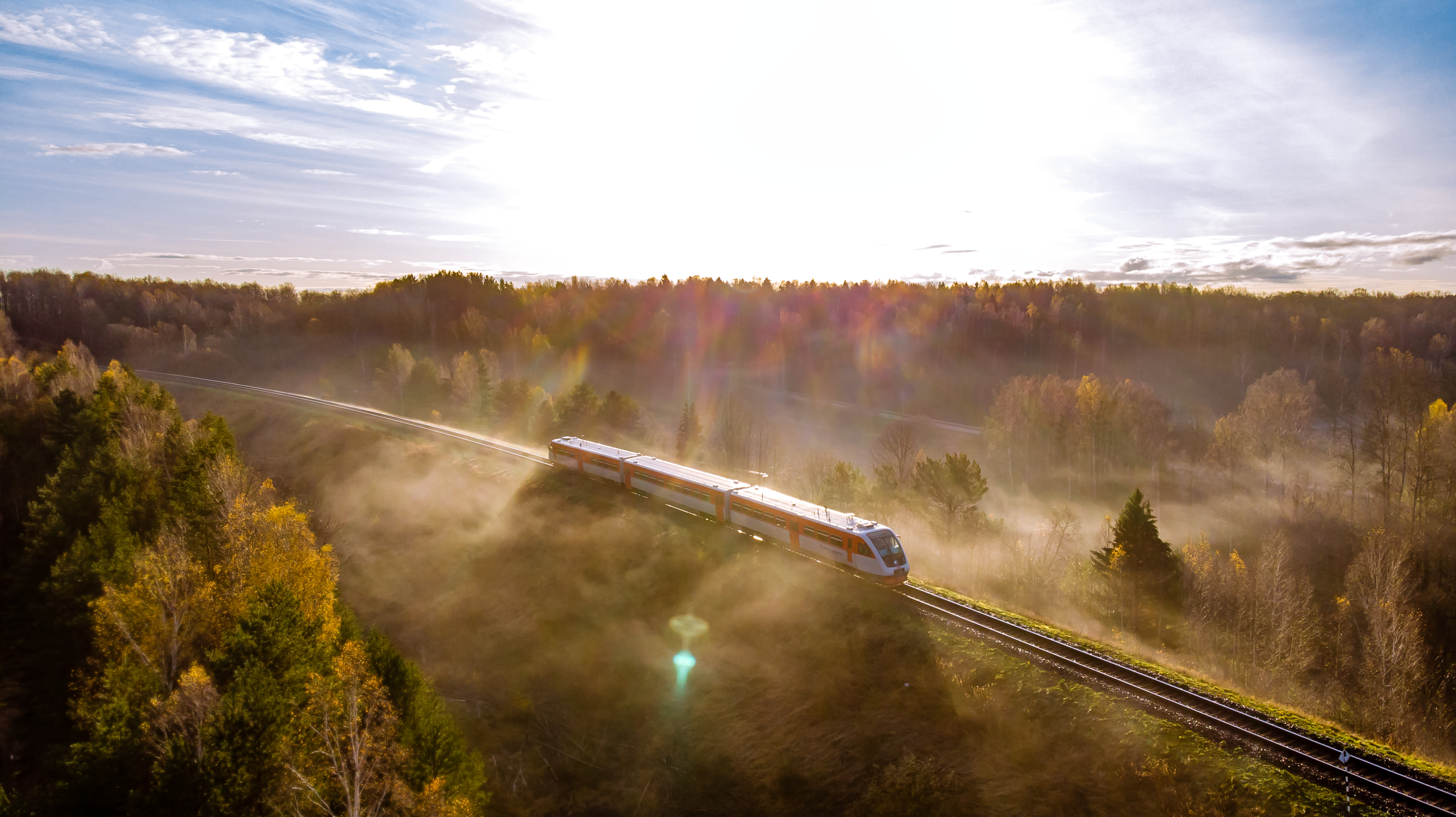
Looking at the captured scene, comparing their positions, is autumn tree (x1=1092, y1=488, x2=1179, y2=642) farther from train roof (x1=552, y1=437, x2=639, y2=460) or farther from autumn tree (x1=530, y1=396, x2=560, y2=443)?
autumn tree (x1=530, y1=396, x2=560, y2=443)

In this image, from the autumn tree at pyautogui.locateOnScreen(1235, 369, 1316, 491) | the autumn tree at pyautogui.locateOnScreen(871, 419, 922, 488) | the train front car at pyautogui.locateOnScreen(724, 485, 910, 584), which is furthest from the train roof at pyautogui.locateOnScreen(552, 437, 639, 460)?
the autumn tree at pyautogui.locateOnScreen(1235, 369, 1316, 491)

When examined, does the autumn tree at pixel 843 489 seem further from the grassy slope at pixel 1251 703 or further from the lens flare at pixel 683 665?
the lens flare at pixel 683 665

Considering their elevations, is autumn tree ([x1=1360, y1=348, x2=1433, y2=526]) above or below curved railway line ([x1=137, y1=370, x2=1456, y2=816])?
above

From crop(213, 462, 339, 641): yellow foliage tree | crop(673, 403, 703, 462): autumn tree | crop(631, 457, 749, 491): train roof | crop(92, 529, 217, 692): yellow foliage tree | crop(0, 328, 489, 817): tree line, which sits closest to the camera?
crop(0, 328, 489, 817): tree line

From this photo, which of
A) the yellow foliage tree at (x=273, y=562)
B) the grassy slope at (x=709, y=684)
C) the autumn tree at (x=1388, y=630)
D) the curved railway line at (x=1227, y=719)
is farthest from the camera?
the autumn tree at (x=1388, y=630)

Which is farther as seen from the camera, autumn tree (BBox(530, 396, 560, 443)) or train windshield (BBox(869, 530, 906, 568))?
autumn tree (BBox(530, 396, 560, 443))

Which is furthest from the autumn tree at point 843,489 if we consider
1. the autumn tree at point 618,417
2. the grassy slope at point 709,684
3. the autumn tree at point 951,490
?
the autumn tree at point 618,417
